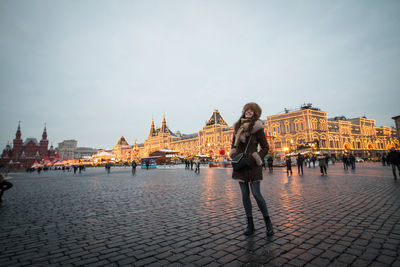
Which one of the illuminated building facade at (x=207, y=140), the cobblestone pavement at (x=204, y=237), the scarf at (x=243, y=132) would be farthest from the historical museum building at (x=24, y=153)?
the scarf at (x=243, y=132)

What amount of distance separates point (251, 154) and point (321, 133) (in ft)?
189

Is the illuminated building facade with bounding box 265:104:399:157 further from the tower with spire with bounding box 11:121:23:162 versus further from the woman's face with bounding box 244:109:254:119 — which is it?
the tower with spire with bounding box 11:121:23:162

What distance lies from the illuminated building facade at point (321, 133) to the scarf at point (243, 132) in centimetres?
4494

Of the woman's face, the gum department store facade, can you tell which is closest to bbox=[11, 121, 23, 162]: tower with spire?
the gum department store facade

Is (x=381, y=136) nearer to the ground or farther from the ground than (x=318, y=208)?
farther from the ground

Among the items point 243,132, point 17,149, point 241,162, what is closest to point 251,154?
point 241,162

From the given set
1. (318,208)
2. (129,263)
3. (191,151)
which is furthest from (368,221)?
(191,151)

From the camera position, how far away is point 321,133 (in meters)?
52.3

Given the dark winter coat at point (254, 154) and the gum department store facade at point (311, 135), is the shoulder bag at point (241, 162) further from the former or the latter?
the gum department store facade at point (311, 135)

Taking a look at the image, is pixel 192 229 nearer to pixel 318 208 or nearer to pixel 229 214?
pixel 229 214

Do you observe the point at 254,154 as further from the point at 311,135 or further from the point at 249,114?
the point at 311,135

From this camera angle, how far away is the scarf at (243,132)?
3.14 metres

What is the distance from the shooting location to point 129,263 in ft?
7.44

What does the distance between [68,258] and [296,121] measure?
57022 mm
